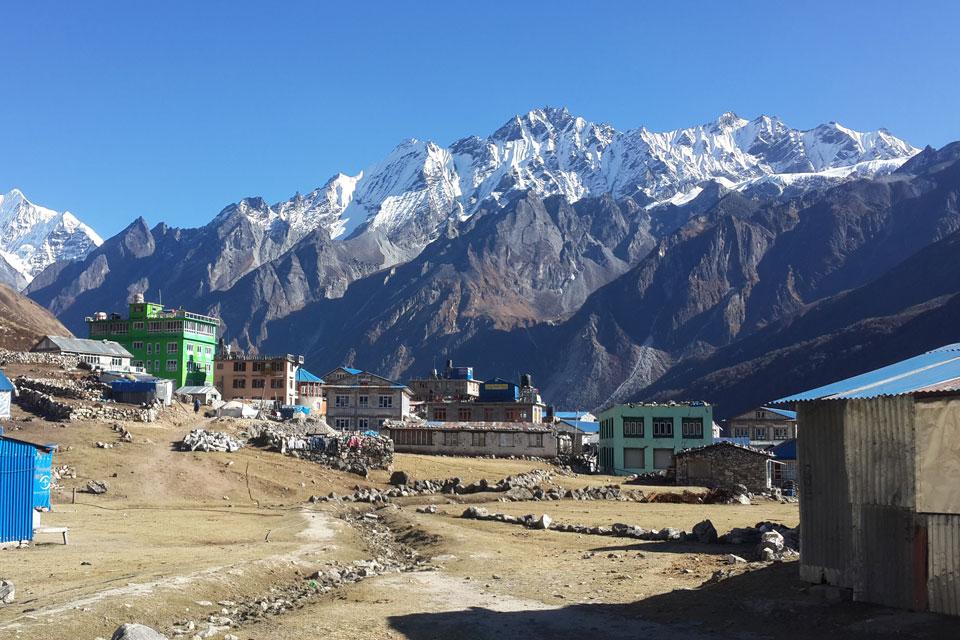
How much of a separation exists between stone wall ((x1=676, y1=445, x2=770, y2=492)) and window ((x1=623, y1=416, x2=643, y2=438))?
64.0ft

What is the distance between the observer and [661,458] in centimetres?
10044

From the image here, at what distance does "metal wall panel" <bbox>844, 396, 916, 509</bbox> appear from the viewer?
70.0 ft

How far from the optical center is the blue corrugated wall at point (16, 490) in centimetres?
3316

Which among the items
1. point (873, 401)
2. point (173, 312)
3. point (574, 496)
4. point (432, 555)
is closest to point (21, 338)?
point (173, 312)

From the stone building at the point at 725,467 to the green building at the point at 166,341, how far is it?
8641 centimetres

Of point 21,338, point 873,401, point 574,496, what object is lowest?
point 574,496

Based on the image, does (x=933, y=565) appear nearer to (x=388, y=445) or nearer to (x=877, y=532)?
(x=877, y=532)

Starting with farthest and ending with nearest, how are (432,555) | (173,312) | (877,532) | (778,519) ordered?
(173,312) < (778,519) < (432,555) < (877,532)

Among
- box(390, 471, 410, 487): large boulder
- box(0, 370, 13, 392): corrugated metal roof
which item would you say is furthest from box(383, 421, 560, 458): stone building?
box(0, 370, 13, 392): corrugated metal roof

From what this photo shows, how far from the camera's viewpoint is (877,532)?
72.5ft

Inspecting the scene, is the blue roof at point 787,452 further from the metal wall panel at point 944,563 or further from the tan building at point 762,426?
the metal wall panel at point 944,563

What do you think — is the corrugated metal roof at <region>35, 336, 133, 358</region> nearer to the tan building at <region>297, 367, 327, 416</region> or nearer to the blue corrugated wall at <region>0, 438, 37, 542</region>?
the tan building at <region>297, 367, 327, 416</region>

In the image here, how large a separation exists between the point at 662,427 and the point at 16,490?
76516 millimetres

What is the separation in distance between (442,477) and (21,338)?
9761 centimetres
